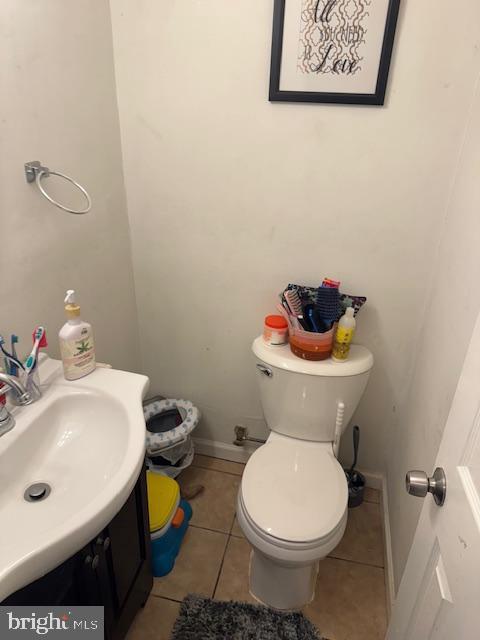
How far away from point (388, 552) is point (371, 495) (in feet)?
1.03

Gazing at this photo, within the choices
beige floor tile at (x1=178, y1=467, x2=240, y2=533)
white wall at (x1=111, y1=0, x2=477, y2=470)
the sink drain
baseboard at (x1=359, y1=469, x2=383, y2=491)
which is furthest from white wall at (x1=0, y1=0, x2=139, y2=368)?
baseboard at (x1=359, y1=469, x2=383, y2=491)

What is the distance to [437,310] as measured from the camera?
1308mm

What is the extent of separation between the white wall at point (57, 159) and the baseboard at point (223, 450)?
701 millimetres

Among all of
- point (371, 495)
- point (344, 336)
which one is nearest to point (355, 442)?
point (371, 495)

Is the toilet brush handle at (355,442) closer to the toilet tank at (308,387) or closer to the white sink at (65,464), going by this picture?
the toilet tank at (308,387)

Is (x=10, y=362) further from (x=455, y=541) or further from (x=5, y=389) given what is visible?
(x=455, y=541)

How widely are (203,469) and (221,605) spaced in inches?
23.9

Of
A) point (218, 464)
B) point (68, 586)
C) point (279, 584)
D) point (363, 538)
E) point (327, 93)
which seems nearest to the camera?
point (68, 586)

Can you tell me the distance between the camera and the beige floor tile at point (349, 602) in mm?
1375

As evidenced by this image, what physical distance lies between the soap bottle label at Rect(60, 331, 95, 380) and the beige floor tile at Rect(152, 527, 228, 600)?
87cm

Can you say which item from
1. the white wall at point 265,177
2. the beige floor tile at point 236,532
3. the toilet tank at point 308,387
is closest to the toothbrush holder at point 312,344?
the toilet tank at point 308,387

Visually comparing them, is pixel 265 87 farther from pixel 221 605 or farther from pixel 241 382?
pixel 221 605

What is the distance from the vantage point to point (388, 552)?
1.54 metres

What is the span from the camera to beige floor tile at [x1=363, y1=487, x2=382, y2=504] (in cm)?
182
